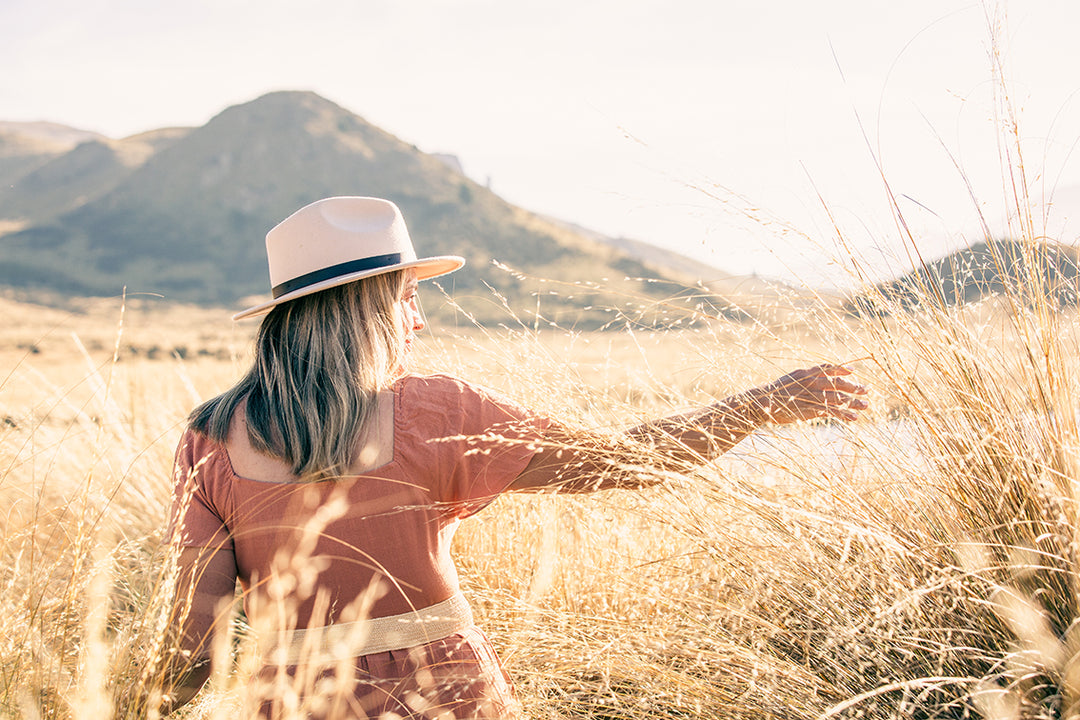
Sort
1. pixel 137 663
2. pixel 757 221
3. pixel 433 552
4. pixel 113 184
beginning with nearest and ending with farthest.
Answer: pixel 137 663 → pixel 433 552 → pixel 757 221 → pixel 113 184

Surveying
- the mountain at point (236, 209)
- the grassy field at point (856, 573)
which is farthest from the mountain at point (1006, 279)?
the mountain at point (236, 209)

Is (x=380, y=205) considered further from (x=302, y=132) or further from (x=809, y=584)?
(x=302, y=132)

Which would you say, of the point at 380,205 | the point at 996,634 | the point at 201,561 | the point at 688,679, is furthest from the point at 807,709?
the point at 380,205

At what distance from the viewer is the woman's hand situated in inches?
61.8

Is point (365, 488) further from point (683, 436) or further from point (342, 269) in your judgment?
point (683, 436)

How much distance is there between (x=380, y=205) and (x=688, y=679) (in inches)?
48.5

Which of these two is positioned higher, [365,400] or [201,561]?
[365,400]

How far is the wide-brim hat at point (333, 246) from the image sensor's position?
1673 millimetres

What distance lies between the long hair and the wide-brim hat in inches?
1.5

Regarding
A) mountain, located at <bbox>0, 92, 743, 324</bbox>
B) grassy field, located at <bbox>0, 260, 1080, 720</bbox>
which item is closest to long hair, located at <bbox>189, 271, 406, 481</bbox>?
grassy field, located at <bbox>0, 260, 1080, 720</bbox>

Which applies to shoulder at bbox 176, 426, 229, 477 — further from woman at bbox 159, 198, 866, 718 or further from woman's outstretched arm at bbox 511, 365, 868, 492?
woman's outstretched arm at bbox 511, 365, 868, 492

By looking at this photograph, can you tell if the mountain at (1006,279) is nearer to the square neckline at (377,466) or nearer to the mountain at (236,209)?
the square neckline at (377,466)

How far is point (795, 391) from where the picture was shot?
1.60 m

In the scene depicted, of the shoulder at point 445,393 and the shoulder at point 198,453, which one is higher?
the shoulder at point 445,393
